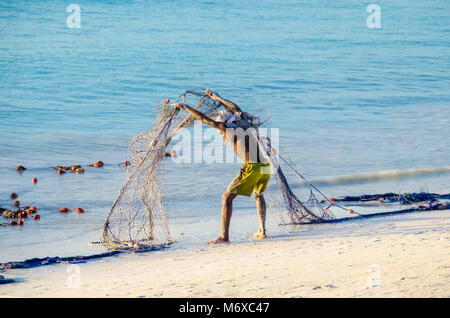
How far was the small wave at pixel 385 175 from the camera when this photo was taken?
36.6 ft

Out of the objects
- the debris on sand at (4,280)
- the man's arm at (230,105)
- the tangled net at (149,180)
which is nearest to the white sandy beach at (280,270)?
the debris on sand at (4,280)

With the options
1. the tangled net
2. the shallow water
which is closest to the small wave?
the shallow water

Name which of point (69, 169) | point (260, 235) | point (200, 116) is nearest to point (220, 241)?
point (260, 235)

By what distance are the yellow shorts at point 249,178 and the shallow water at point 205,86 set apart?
0.68 metres

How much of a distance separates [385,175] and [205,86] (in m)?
11.7

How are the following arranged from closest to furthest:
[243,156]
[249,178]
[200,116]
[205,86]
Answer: [200,116] → [249,178] → [243,156] → [205,86]

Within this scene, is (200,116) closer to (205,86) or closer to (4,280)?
(4,280)

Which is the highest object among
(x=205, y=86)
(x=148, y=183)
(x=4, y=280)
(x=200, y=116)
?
(x=205, y=86)

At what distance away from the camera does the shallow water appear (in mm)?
10227

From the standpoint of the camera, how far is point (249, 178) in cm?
764

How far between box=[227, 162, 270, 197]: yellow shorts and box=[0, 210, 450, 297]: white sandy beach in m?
0.59

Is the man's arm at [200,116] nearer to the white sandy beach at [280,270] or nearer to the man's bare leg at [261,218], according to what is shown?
the man's bare leg at [261,218]

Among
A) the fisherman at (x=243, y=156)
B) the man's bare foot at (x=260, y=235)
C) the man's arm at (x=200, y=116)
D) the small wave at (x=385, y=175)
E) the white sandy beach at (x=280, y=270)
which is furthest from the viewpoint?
the small wave at (x=385, y=175)

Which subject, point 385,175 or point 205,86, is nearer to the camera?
point 385,175
